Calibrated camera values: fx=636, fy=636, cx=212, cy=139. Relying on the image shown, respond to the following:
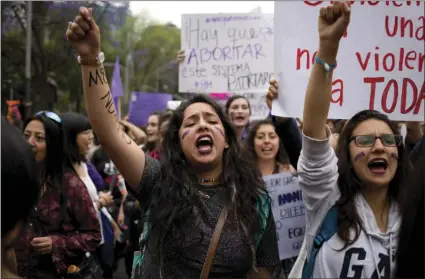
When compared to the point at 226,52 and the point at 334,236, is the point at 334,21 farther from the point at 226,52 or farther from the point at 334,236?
the point at 226,52

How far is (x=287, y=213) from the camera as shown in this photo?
404 cm

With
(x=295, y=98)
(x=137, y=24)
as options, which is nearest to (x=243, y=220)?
(x=295, y=98)

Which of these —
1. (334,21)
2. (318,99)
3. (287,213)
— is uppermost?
(334,21)

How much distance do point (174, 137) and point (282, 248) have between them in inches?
54.1

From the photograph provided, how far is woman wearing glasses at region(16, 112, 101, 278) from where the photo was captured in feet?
11.4

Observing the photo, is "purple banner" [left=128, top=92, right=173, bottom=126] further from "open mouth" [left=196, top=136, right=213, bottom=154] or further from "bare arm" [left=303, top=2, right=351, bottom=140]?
"bare arm" [left=303, top=2, right=351, bottom=140]

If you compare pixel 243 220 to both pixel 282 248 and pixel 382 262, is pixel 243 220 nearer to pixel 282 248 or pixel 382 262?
pixel 382 262

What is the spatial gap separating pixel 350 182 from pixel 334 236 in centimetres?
→ 27

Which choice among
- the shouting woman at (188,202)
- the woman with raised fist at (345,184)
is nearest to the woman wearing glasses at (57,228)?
the shouting woman at (188,202)

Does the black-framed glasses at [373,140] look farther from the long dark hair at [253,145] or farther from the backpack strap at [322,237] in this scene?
the long dark hair at [253,145]

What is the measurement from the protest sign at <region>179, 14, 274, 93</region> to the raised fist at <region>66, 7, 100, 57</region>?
407 centimetres

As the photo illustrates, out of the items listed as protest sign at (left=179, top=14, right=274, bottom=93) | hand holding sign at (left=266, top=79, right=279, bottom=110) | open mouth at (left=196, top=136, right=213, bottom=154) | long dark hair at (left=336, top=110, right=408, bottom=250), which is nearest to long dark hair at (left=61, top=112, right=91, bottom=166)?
open mouth at (left=196, top=136, right=213, bottom=154)

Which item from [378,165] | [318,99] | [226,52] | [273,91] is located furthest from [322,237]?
[226,52]

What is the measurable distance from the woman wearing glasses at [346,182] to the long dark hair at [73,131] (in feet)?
5.91
